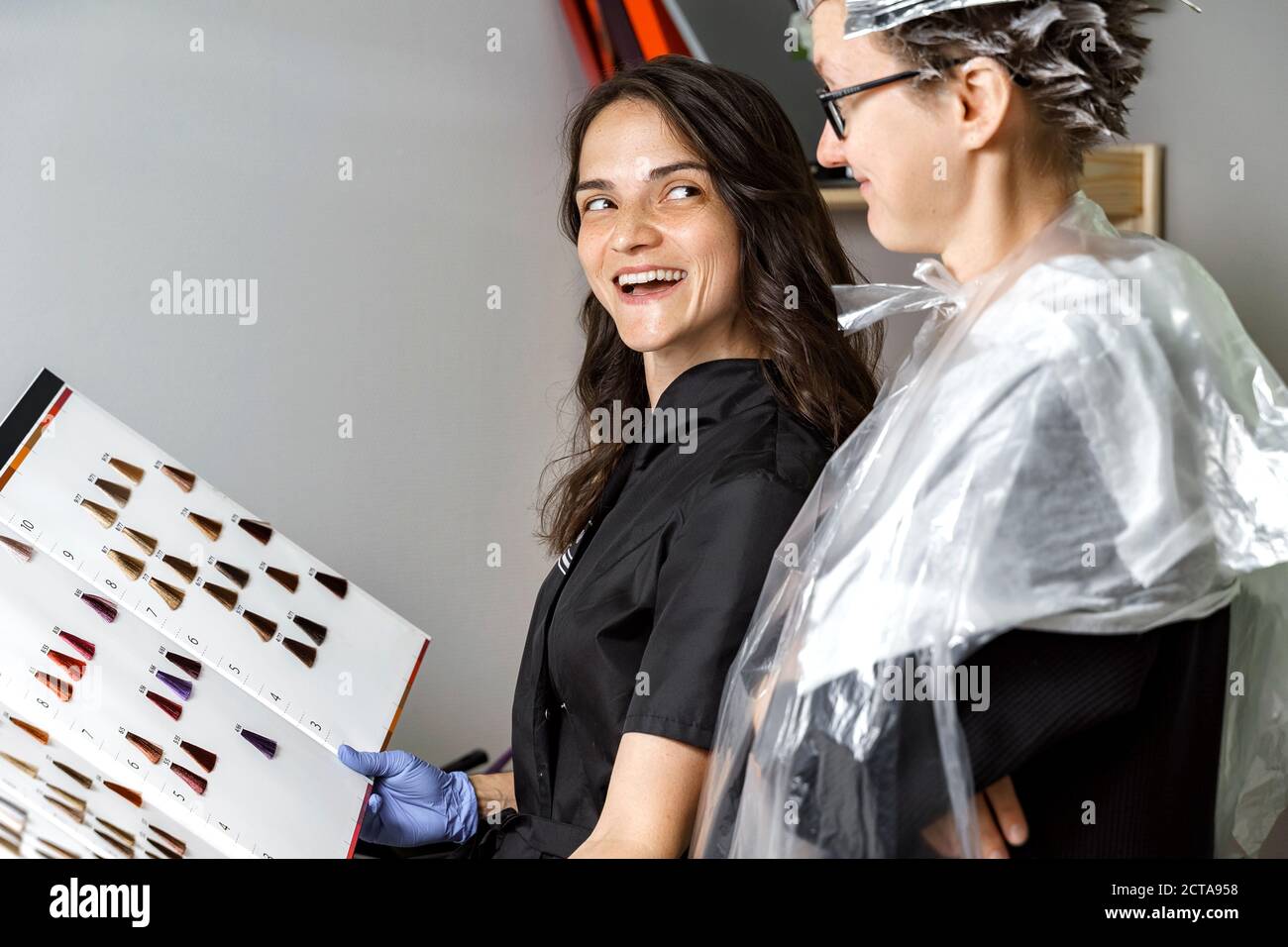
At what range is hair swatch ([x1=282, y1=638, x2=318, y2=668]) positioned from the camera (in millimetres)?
1239

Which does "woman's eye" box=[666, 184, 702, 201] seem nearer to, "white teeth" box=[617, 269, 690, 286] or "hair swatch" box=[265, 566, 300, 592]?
"white teeth" box=[617, 269, 690, 286]

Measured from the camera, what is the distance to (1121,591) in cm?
73

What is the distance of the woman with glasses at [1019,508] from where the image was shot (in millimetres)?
732

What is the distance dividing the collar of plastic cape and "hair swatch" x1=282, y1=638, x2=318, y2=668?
2.68 ft

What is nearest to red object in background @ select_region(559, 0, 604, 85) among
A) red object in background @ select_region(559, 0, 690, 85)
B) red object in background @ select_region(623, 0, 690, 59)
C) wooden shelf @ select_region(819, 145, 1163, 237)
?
red object in background @ select_region(559, 0, 690, 85)

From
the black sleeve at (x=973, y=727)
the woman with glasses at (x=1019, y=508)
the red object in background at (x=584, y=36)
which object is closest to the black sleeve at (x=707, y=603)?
the woman with glasses at (x=1019, y=508)

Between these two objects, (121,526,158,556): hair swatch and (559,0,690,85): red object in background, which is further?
(559,0,690,85): red object in background

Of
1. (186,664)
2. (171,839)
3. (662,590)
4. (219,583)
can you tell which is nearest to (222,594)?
(219,583)

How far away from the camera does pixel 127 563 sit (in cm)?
114

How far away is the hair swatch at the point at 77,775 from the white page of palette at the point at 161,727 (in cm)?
2

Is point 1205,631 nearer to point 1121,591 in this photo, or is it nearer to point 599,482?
point 1121,591

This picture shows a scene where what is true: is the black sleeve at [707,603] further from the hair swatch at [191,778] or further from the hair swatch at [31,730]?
the hair swatch at [31,730]

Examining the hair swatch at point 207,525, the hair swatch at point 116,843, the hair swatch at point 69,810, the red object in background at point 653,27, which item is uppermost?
the red object in background at point 653,27
